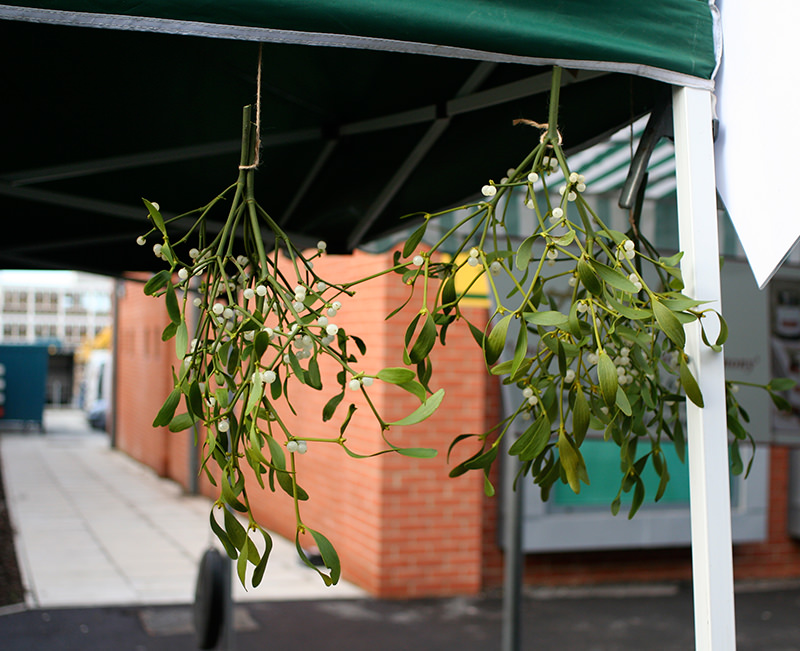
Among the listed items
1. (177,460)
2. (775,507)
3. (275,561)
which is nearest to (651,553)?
(775,507)

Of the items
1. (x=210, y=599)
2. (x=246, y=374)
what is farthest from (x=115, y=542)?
(x=246, y=374)

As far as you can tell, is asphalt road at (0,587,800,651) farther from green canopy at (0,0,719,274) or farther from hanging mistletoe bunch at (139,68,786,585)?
hanging mistletoe bunch at (139,68,786,585)

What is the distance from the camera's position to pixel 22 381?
18938mm

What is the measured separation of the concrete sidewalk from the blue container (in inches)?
237

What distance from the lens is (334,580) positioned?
1.02 m

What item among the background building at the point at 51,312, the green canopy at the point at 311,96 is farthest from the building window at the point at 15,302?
the green canopy at the point at 311,96

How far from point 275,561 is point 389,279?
106 inches

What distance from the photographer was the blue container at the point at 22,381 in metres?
18.7

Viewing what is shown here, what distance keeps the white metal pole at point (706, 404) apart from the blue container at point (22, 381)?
19359 millimetres

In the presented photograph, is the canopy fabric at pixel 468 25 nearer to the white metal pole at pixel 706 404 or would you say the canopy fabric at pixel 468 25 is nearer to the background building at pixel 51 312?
the white metal pole at pixel 706 404

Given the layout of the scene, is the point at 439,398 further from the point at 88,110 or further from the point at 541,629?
the point at 541,629

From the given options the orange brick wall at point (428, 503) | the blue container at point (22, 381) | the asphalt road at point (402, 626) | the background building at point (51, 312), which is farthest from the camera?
the background building at point (51, 312)

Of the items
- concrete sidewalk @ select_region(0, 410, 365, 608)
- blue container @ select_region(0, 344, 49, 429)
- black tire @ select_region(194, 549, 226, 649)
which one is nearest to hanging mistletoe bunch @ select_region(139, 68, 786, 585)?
black tire @ select_region(194, 549, 226, 649)

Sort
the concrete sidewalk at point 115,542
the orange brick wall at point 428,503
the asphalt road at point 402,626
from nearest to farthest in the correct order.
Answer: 1. the asphalt road at point 402,626
2. the orange brick wall at point 428,503
3. the concrete sidewalk at point 115,542
